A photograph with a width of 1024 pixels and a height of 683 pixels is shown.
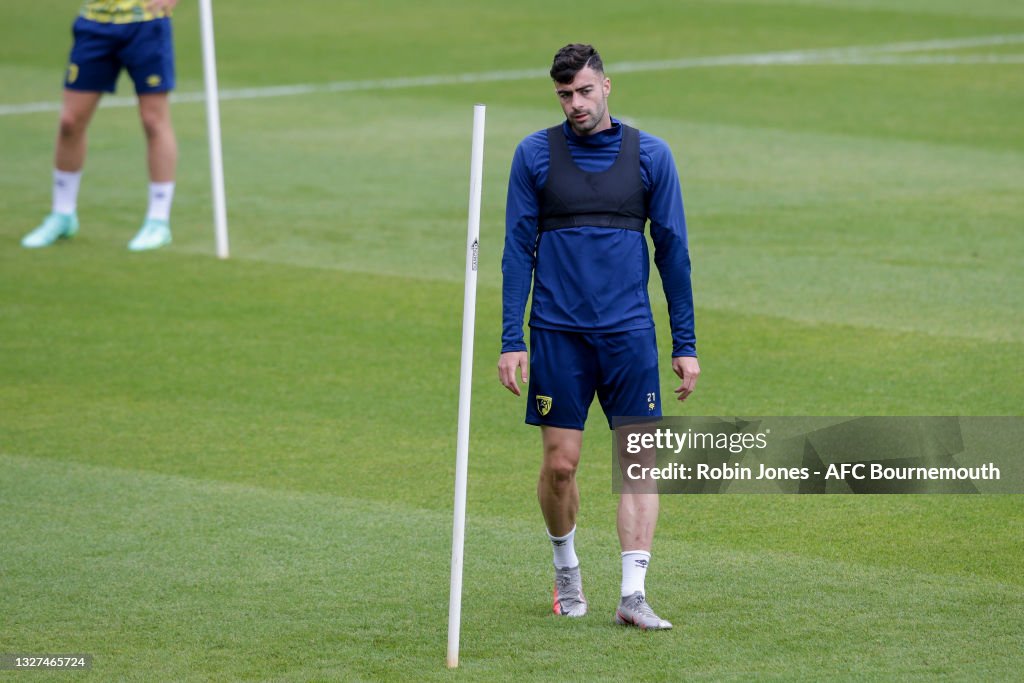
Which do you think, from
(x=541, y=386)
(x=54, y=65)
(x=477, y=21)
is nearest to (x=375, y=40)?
Answer: (x=477, y=21)

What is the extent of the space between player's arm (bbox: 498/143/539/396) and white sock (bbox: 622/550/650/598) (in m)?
0.76

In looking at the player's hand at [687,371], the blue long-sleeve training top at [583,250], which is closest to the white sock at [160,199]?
the blue long-sleeve training top at [583,250]

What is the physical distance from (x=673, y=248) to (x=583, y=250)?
0.36 m

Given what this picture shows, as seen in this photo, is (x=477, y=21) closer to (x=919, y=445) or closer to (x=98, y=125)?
(x=98, y=125)

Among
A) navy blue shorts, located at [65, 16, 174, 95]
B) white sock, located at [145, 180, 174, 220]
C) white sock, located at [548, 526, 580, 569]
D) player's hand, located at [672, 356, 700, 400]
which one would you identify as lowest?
white sock, located at [145, 180, 174, 220]

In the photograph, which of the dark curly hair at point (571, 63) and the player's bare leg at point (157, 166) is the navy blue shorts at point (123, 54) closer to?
the player's bare leg at point (157, 166)

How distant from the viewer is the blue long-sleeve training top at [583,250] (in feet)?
19.9

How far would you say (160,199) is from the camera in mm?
13188

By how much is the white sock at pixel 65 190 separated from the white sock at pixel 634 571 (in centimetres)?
834

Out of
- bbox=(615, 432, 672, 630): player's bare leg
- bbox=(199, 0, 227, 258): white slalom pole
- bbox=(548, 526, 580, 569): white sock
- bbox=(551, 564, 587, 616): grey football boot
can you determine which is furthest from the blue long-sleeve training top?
bbox=(199, 0, 227, 258): white slalom pole

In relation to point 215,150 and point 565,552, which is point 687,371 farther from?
point 215,150

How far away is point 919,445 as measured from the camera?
8.30 m

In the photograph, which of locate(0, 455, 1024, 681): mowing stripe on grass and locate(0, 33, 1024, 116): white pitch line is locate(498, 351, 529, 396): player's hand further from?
locate(0, 33, 1024, 116): white pitch line

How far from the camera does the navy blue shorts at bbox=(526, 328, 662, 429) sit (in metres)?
6.12
